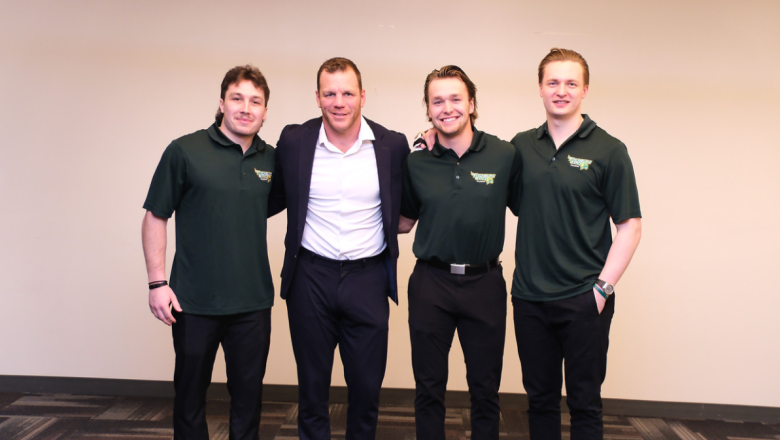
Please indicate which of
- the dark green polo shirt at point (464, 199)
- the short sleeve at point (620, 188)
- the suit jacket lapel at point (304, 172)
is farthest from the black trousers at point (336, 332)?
the short sleeve at point (620, 188)

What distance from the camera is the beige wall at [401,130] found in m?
3.32

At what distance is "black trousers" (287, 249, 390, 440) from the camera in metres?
2.27

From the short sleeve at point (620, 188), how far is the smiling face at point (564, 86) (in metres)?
0.25

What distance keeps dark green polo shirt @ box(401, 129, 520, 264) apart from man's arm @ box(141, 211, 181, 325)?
0.97 meters

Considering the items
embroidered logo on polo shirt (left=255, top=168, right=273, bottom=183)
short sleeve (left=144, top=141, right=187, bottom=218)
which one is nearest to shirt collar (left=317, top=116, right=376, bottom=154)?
embroidered logo on polo shirt (left=255, top=168, right=273, bottom=183)

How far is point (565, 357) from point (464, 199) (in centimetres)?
72

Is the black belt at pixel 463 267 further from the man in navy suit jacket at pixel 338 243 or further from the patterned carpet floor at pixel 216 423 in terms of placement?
the patterned carpet floor at pixel 216 423

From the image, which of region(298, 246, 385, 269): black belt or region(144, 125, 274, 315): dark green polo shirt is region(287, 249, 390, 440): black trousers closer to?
region(298, 246, 385, 269): black belt

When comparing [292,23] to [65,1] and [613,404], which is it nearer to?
[65,1]

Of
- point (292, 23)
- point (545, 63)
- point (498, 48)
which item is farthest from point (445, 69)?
point (292, 23)

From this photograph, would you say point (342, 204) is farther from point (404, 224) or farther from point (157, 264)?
point (157, 264)

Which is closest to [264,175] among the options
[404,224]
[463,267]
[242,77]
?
[242,77]

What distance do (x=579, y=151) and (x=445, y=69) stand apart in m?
0.61

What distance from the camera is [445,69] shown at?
7.46 feet
